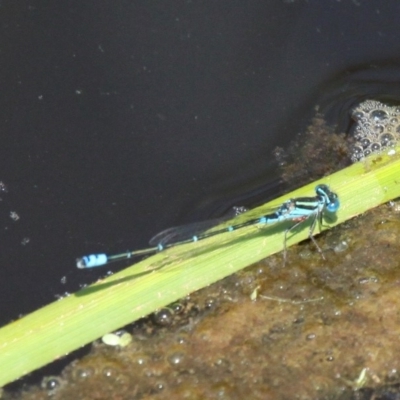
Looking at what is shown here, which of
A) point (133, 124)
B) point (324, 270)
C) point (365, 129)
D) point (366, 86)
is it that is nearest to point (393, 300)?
point (324, 270)

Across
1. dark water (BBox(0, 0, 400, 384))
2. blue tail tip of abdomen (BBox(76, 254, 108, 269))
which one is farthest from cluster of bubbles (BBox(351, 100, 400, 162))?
blue tail tip of abdomen (BBox(76, 254, 108, 269))

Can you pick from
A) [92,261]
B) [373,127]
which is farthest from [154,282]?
[373,127]

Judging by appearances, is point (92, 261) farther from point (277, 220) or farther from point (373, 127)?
point (373, 127)

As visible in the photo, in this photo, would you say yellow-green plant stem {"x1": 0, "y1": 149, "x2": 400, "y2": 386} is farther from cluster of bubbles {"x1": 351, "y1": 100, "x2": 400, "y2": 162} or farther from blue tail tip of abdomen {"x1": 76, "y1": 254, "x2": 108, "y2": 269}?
cluster of bubbles {"x1": 351, "y1": 100, "x2": 400, "y2": 162}

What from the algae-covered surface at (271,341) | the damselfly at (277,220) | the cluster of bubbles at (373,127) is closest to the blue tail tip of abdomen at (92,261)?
the damselfly at (277,220)

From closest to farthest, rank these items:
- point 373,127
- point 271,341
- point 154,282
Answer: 1. point 154,282
2. point 271,341
3. point 373,127

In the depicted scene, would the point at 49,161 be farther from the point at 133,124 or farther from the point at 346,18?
the point at 346,18

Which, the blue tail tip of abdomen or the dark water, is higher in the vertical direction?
the dark water
